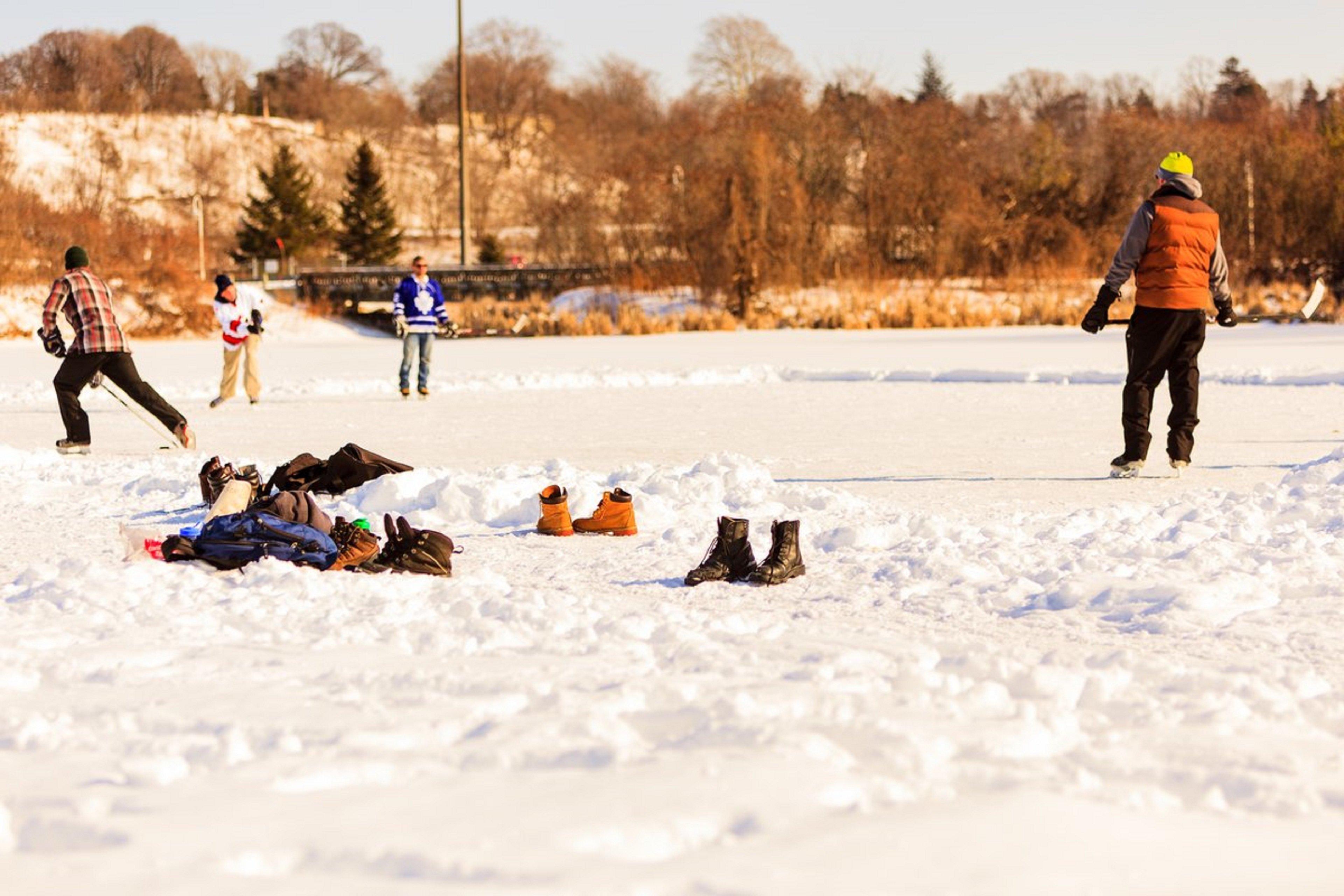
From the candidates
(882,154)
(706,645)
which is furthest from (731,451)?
(882,154)

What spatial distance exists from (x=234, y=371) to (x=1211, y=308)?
987 cm

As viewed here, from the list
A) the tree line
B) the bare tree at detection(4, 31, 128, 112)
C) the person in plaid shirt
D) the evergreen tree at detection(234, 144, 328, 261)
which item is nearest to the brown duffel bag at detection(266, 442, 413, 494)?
the person in plaid shirt

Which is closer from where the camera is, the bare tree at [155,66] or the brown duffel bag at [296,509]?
the brown duffel bag at [296,509]

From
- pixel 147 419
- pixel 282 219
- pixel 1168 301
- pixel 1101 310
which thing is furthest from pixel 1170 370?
pixel 282 219

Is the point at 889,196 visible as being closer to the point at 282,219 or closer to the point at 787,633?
the point at 282,219

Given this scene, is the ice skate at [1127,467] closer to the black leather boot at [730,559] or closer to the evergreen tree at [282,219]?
the black leather boot at [730,559]

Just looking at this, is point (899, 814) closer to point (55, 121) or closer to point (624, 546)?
point (624, 546)

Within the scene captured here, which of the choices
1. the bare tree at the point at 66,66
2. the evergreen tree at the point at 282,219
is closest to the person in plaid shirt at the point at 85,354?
the evergreen tree at the point at 282,219

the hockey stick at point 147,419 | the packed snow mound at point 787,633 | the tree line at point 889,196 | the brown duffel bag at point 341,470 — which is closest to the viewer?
the packed snow mound at point 787,633

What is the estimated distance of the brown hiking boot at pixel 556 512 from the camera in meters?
7.35

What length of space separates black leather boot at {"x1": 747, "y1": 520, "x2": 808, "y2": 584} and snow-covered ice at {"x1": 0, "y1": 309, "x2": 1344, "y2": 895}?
10 cm

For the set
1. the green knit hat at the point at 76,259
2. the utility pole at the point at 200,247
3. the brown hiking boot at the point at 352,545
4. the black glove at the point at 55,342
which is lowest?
the brown hiking boot at the point at 352,545

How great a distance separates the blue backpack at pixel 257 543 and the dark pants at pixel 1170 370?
16.2ft

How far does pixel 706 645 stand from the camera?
490 centimetres
